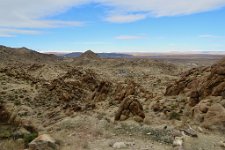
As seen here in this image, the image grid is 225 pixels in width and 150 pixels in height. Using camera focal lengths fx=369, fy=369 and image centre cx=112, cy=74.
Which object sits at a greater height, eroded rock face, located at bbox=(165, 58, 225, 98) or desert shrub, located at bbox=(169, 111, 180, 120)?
eroded rock face, located at bbox=(165, 58, 225, 98)

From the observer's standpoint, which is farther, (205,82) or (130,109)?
(205,82)

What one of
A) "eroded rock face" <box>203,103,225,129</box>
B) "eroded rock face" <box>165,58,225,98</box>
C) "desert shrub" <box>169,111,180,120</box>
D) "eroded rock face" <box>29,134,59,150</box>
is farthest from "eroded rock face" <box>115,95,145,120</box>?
"eroded rock face" <box>29,134,59,150</box>

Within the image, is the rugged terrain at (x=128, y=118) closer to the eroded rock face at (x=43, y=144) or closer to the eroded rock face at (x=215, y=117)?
the eroded rock face at (x=215, y=117)

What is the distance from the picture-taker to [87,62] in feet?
271

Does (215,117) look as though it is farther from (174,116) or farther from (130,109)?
(130,109)

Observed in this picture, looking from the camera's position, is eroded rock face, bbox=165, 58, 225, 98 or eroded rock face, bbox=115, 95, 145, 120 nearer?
eroded rock face, bbox=165, 58, 225, 98

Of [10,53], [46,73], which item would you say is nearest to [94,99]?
[46,73]

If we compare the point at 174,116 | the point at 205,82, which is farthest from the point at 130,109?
the point at 205,82

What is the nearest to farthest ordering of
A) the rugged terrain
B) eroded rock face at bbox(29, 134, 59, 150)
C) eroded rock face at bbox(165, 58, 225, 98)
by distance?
eroded rock face at bbox(29, 134, 59, 150) < the rugged terrain < eroded rock face at bbox(165, 58, 225, 98)

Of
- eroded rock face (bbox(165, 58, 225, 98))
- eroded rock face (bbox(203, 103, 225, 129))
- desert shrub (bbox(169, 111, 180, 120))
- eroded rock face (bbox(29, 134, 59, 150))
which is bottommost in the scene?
Answer: eroded rock face (bbox(29, 134, 59, 150))

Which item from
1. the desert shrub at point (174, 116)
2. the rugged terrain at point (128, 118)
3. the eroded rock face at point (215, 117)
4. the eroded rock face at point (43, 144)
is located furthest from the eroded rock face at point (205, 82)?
the eroded rock face at point (43, 144)

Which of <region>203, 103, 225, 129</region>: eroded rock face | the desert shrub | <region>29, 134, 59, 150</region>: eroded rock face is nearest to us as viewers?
<region>29, 134, 59, 150</region>: eroded rock face

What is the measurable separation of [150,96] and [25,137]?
10053 millimetres

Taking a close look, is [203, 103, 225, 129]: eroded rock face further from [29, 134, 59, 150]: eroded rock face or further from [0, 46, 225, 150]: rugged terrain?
[29, 134, 59, 150]: eroded rock face
